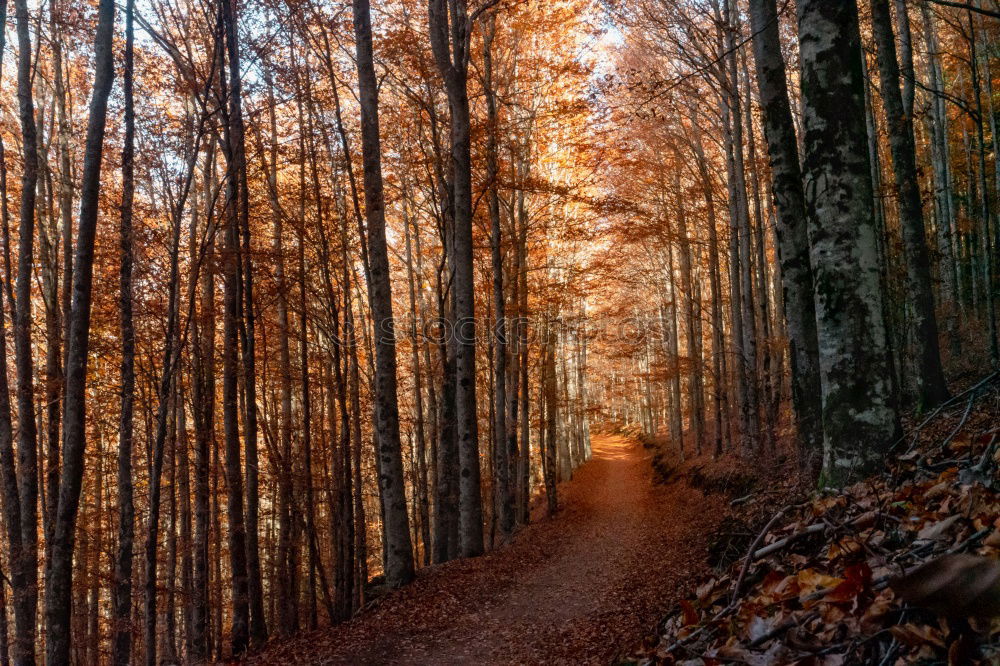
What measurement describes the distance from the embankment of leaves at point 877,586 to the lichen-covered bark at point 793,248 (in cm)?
303

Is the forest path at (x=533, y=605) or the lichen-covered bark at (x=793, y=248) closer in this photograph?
the forest path at (x=533, y=605)

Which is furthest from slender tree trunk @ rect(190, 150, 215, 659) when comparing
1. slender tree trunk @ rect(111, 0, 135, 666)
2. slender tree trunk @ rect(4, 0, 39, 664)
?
slender tree trunk @ rect(4, 0, 39, 664)

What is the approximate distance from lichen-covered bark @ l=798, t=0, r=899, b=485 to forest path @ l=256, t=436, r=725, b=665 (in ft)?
7.16

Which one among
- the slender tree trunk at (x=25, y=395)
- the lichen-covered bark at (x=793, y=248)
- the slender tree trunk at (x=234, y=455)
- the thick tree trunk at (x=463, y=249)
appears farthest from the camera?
the thick tree trunk at (x=463, y=249)

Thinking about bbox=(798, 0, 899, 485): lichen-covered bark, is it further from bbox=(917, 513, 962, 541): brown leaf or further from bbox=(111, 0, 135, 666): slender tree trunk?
bbox=(111, 0, 135, 666): slender tree trunk

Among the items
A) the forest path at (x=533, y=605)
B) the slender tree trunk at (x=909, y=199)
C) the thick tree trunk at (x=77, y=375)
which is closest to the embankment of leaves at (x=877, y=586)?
the forest path at (x=533, y=605)

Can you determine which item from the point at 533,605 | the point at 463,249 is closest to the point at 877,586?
the point at 533,605

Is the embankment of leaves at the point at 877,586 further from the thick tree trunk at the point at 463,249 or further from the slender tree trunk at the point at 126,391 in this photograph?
the slender tree trunk at the point at 126,391

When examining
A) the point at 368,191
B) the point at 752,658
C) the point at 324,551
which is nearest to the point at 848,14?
the point at 752,658

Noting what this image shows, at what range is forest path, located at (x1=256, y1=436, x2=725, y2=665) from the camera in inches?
244

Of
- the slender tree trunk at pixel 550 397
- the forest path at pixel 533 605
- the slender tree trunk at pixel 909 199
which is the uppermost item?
the slender tree trunk at pixel 909 199

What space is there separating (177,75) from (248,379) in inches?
235

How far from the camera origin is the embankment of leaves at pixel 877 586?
1.70 m

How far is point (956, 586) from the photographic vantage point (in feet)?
5.57
